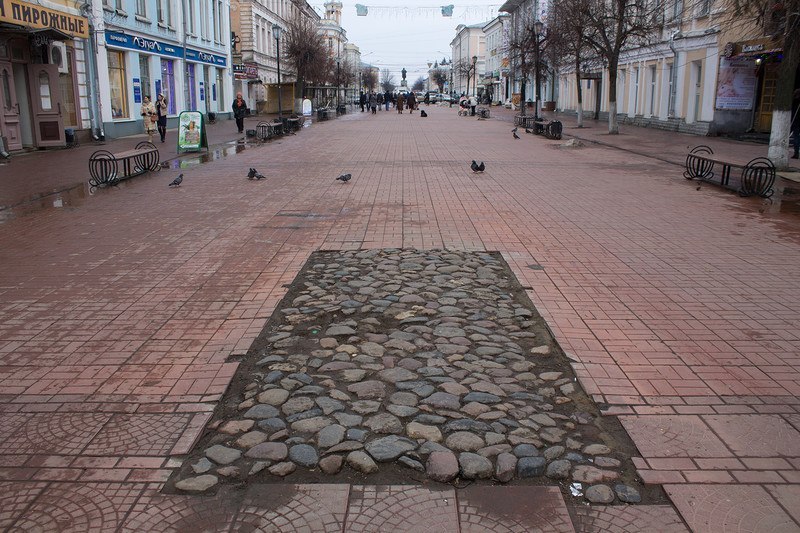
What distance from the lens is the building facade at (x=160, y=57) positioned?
992 inches

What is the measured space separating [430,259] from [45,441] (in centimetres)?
473

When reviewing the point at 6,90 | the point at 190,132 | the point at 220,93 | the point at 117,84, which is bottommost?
the point at 190,132

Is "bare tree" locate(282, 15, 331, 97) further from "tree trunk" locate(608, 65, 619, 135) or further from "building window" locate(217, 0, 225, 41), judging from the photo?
"tree trunk" locate(608, 65, 619, 135)

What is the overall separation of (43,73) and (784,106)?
20498mm

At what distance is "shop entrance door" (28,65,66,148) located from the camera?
67.9 ft

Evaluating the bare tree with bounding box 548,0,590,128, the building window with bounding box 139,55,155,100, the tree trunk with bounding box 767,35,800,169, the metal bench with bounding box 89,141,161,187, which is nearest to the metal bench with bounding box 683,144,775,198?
the tree trunk with bounding box 767,35,800,169

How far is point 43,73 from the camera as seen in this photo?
68.3 feet

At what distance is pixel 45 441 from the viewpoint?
12.5 feet

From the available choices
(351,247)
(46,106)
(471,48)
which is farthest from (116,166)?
(471,48)

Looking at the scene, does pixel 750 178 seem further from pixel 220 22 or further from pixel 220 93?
pixel 220 22

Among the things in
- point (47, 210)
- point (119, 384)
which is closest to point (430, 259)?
point (119, 384)

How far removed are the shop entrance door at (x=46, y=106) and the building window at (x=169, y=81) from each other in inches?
426

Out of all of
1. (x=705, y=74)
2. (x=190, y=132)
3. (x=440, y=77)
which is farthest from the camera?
(x=440, y=77)

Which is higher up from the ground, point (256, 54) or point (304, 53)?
point (256, 54)
